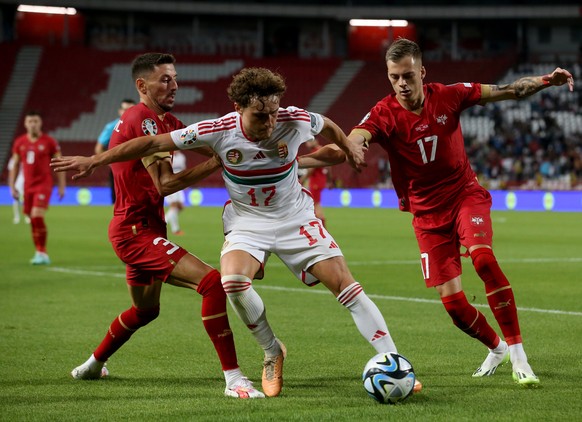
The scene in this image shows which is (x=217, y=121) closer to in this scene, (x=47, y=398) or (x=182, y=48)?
(x=47, y=398)

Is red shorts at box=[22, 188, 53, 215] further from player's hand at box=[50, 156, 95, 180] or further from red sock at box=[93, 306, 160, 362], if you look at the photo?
player's hand at box=[50, 156, 95, 180]

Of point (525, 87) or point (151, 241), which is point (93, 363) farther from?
point (525, 87)

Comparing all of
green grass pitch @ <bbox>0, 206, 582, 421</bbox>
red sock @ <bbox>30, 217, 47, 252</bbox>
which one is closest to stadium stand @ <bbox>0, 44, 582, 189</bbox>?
red sock @ <bbox>30, 217, 47, 252</bbox>

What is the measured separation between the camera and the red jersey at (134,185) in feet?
21.6

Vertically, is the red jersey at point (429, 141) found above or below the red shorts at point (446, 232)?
above

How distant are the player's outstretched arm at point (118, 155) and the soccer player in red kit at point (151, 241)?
202 millimetres

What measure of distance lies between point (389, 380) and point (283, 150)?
153 centimetres

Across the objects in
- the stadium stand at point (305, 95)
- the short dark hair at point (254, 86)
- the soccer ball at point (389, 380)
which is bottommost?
the stadium stand at point (305, 95)

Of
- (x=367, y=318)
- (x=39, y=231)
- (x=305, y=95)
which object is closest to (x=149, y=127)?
(x=367, y=318)

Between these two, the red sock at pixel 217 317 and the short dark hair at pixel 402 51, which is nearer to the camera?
the red sock at pixel 217 317

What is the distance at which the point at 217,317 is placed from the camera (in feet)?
20.8

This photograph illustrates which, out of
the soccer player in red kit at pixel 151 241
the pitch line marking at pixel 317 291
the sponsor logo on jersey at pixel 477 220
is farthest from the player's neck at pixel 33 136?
the sponsor logo on jersey at pixel 477 220

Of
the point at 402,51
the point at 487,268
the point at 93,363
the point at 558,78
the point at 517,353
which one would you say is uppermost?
the point at 402,51

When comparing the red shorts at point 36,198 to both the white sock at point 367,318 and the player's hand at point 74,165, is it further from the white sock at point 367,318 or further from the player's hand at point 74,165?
the white sock at point 367,318
